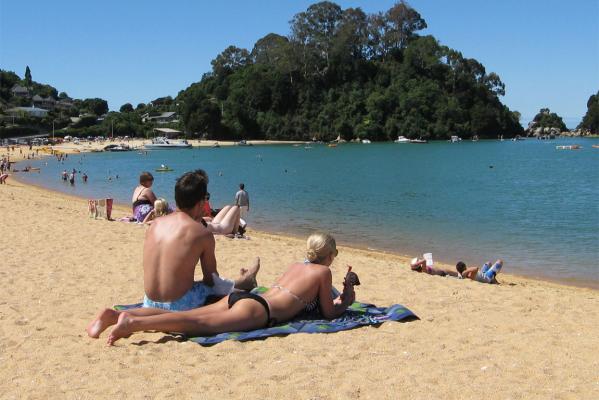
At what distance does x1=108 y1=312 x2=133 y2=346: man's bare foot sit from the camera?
5.05 meters

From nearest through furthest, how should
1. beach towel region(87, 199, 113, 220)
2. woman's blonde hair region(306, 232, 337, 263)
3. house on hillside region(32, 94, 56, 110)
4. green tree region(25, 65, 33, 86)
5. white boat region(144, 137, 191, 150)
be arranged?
woman's blonde hair region(306, 232, 337, 263) < beach towel region(87, 199, 113, 220) < white boat region(144, 137, 191, 150) < house on hillside region(32, 94, 56, 110) < green tree region(25, 65, 33, 86)

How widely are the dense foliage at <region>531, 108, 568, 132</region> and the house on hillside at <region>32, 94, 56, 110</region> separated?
13735 cm

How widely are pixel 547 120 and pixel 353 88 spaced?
8963cm

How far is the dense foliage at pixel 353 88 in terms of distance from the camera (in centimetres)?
11750

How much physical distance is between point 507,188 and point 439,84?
89941 mm

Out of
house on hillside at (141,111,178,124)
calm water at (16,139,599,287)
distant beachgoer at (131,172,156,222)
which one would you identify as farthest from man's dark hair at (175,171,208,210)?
house on hillside at (141,111,178,124)

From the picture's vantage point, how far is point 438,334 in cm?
586

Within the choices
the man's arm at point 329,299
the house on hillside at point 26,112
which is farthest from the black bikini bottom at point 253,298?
the house on hillside at point 26,112

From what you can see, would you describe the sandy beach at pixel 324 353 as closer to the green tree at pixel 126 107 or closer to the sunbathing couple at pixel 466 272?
the sunbathing couple at pixel 466 272

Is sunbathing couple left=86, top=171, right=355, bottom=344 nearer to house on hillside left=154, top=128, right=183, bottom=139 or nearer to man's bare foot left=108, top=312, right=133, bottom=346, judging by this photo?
man's bare foot left=108, top=312, right=133, bottom=346

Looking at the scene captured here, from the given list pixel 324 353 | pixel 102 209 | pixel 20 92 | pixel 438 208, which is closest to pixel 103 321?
pixel 324 353

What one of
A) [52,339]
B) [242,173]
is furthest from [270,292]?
[242,173]

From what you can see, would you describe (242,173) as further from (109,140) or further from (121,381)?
(109,140)

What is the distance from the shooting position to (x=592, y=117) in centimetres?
16312
